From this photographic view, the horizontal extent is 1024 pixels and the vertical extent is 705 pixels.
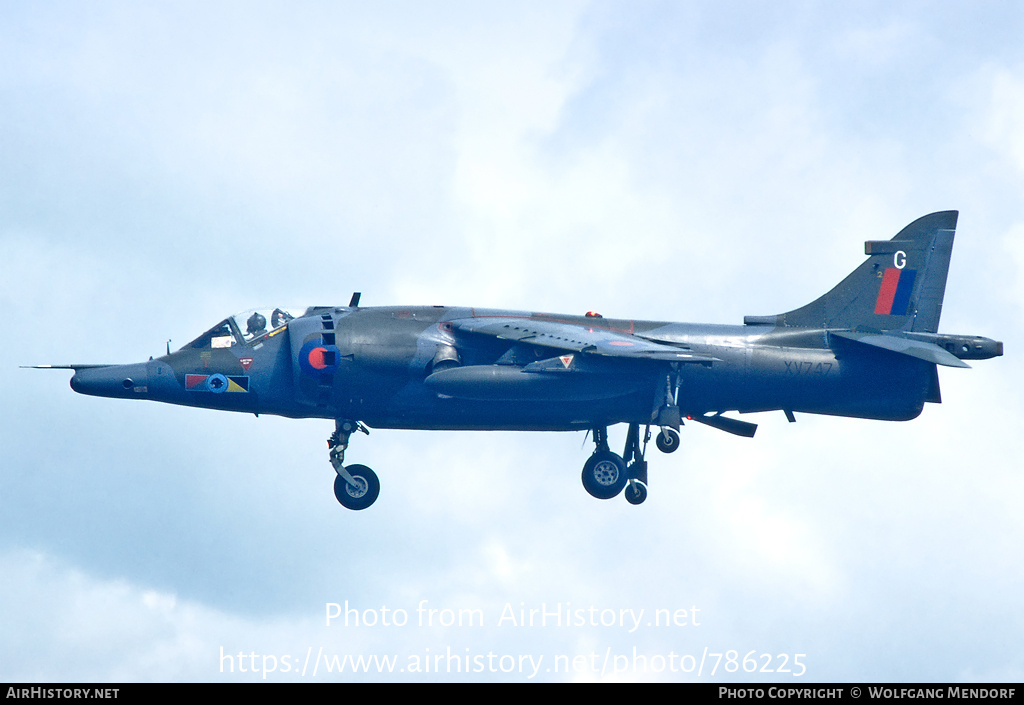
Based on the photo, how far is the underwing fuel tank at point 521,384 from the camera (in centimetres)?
3506

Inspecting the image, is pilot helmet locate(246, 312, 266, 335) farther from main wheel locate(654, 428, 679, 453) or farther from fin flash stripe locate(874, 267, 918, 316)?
fin flash stripe locate(874, 267, 918, 316)

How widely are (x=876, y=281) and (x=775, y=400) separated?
15.4 ft

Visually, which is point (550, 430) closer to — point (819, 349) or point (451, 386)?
point (451, 386)

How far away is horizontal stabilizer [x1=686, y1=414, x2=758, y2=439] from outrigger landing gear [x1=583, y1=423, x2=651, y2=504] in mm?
1535

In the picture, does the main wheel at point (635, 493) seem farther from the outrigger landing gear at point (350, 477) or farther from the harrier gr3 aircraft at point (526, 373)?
the outrigger landing gear at point (350, 477)

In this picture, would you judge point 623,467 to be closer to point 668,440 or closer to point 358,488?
point 668,440

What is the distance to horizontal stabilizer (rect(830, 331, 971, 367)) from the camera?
3499 cm

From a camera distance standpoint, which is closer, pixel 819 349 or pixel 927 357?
pixel 927 357

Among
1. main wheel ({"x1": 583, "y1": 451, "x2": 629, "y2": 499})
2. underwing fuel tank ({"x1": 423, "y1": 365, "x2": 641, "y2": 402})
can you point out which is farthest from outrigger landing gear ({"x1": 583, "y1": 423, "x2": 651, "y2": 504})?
underwing fuel tank ({"x1": 423, "y1": 365, "x2": 641, "y2": 402})

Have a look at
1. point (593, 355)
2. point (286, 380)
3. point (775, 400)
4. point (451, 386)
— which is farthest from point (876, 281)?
point (286, 380)

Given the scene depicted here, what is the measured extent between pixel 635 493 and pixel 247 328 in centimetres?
1005

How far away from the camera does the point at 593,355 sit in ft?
118

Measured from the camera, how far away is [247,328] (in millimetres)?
36625
